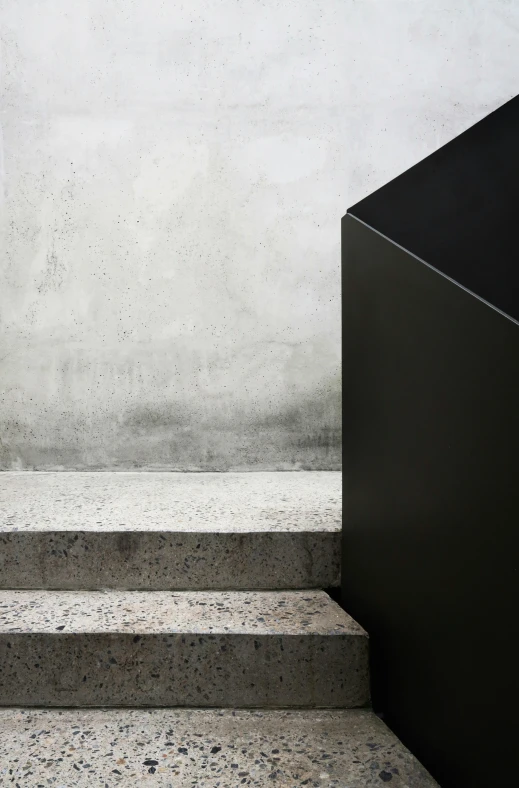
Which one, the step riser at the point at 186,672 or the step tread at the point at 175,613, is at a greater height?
the step tread at the point at 175,613

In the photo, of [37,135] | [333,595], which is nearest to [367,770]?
[333,595]

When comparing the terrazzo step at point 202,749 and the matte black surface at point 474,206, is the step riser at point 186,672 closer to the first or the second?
the terrazzo step at point 202,749

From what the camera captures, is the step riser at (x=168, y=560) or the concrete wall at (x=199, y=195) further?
the concrete wall at (x=199, y=195)

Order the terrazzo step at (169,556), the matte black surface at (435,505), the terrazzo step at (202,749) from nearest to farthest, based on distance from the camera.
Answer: the matte black surface at (435,505)
the terrazzo step at (202,749)
the terrazzo step at (169,556)

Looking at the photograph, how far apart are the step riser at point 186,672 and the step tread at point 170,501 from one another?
0.32 m

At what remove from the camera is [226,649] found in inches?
50.1

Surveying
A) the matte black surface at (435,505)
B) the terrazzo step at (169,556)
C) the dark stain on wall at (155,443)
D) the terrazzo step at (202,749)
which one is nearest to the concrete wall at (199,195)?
the dark stain on wall at (155,443)

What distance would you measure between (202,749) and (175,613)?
12.7 inches

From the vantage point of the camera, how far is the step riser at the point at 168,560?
5.00 ft

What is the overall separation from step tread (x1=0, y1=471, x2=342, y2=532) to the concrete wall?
223 mm

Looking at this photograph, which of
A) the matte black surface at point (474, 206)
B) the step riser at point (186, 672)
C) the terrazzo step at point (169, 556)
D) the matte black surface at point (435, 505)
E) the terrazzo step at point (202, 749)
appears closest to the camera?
the matte black surface at point (435, 505)

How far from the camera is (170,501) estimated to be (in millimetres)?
2016

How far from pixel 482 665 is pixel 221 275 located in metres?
2.23

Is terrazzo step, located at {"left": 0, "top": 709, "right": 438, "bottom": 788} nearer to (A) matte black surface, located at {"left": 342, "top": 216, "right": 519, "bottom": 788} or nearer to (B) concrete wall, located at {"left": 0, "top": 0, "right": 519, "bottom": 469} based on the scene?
(A) matte black surface, located at {"left": 342, "top": 216, "right": 519, "bottom": 788}
